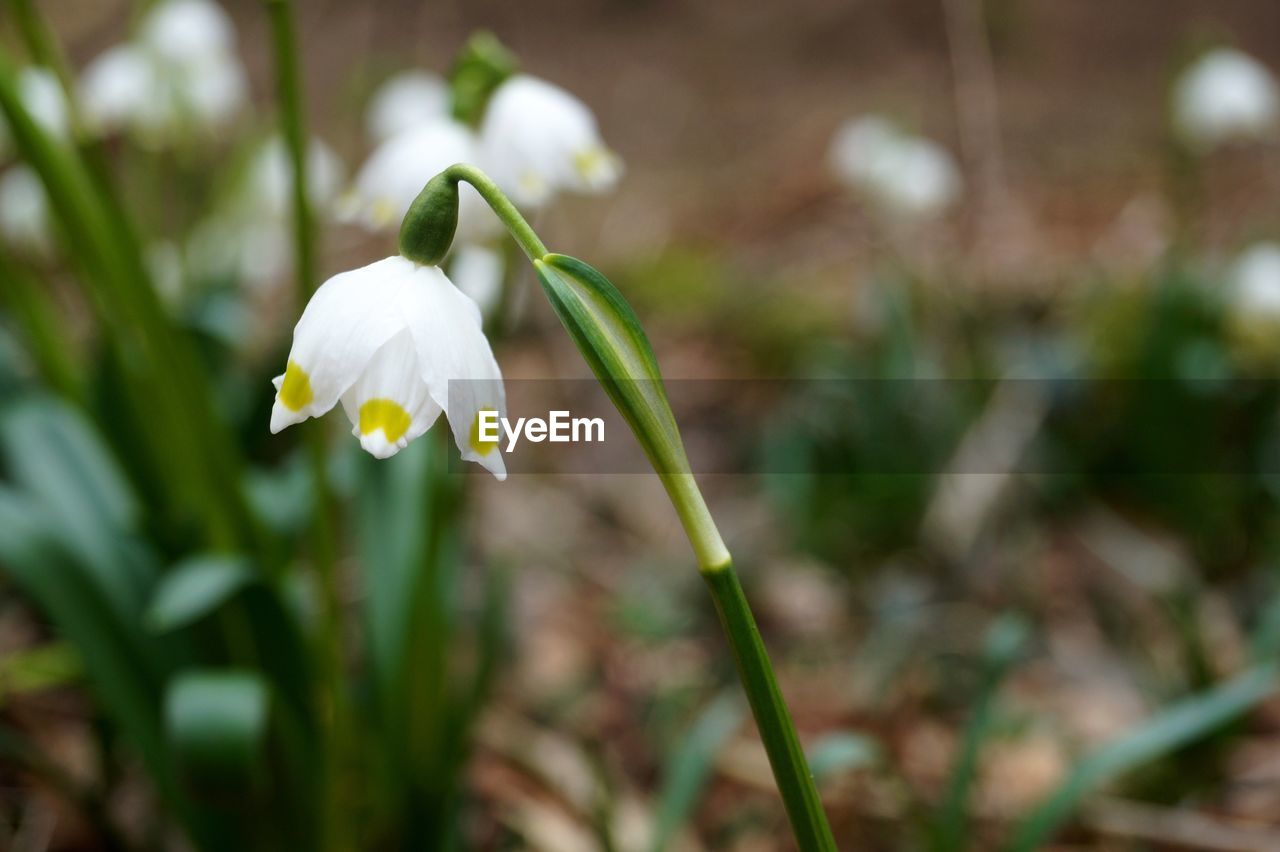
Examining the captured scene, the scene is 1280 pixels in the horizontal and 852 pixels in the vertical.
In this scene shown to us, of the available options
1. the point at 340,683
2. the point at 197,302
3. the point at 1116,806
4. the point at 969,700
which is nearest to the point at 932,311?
the point at 969,700

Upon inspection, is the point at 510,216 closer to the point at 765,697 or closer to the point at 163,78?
the point at 765,697

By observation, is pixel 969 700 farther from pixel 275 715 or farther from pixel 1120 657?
pixel 275 715

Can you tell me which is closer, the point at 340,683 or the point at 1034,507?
the point at 340,683

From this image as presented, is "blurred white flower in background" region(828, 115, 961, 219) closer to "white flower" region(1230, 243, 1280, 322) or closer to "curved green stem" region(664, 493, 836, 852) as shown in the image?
"white flower" region(1230, 243, 1280, 322)

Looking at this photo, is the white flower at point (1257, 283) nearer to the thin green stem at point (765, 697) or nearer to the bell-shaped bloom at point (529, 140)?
the bell-shaped bloom at point (529, 140)

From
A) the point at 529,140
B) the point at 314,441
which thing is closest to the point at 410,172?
the point at 529,140

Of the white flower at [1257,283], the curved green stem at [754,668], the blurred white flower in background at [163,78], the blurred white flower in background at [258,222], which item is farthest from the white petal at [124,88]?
the white flower at [1257,283]
